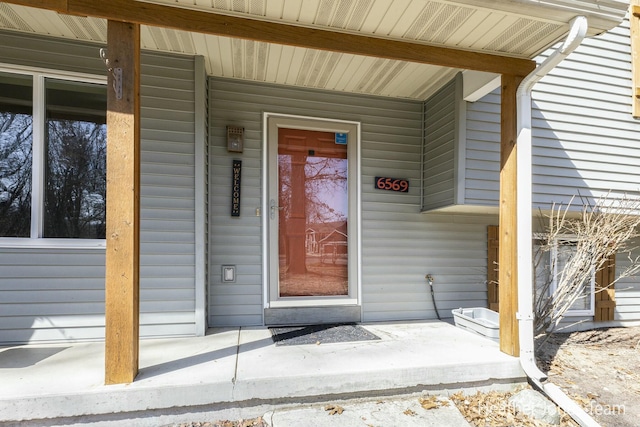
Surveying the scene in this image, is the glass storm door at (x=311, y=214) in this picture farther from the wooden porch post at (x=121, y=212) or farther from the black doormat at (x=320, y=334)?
the wooden porch post at (x=121, y=212)

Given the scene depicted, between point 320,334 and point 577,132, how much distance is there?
3568mm

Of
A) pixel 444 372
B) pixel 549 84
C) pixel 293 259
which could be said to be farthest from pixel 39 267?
pixel 549 84

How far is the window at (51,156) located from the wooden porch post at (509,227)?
127 inches

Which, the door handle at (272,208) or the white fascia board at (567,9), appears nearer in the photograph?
the white fascia board at (567,9)

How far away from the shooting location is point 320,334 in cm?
304

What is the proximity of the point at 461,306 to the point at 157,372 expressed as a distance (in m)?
3.14

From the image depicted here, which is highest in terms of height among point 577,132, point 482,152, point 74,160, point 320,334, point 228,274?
point 577,132

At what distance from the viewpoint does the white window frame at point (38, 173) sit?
8.89 feet

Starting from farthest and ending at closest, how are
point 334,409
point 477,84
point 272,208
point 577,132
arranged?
point 577,132 → point 272,208 → point 477,84 → point 334,409

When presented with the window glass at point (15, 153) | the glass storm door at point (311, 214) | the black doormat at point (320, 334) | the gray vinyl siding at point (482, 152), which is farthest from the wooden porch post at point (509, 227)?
the window glass at point (15, 153)

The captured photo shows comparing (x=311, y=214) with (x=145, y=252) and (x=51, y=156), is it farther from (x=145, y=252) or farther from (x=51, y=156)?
(x=51, y=156)

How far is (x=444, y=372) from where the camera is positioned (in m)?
2.33

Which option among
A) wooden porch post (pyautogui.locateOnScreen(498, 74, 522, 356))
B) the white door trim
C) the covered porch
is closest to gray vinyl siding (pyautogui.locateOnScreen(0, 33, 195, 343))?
the covered porch

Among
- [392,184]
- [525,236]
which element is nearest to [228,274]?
[392,184]
